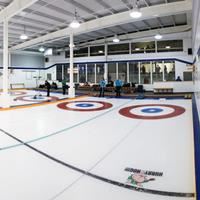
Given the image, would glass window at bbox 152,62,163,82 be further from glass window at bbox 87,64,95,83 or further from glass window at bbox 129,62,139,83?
glass window at bbox 87,64,95,83

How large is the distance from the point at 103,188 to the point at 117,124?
3.79 m

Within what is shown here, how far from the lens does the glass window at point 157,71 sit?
1818cm

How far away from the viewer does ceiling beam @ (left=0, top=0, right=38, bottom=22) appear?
8.06 meters

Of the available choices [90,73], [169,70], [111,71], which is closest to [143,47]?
[169,70]

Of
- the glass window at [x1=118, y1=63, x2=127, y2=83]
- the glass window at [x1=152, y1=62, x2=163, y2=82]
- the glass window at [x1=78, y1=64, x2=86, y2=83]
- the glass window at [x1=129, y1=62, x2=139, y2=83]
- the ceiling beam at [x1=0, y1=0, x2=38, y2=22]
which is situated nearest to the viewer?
the ceiling beam at [x1=0, y1=0, x2=38, y2=22]

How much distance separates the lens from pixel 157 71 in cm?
1834

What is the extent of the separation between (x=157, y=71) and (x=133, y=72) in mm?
2263

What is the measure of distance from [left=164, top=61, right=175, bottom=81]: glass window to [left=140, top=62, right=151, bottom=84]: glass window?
1417mm

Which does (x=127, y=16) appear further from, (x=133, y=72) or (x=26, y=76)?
(x=26, y=76)

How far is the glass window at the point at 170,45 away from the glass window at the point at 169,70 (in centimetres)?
113

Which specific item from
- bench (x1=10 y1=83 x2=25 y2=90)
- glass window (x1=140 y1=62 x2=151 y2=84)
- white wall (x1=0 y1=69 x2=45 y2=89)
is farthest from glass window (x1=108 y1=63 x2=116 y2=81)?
bench (x1=10 y1=83 x2=25 y2=90)

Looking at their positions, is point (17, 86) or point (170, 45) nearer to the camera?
point (170, 45)

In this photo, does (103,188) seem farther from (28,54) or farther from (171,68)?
(28,54)

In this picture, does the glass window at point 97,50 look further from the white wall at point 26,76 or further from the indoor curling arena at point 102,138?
the white wall at point 26,76
